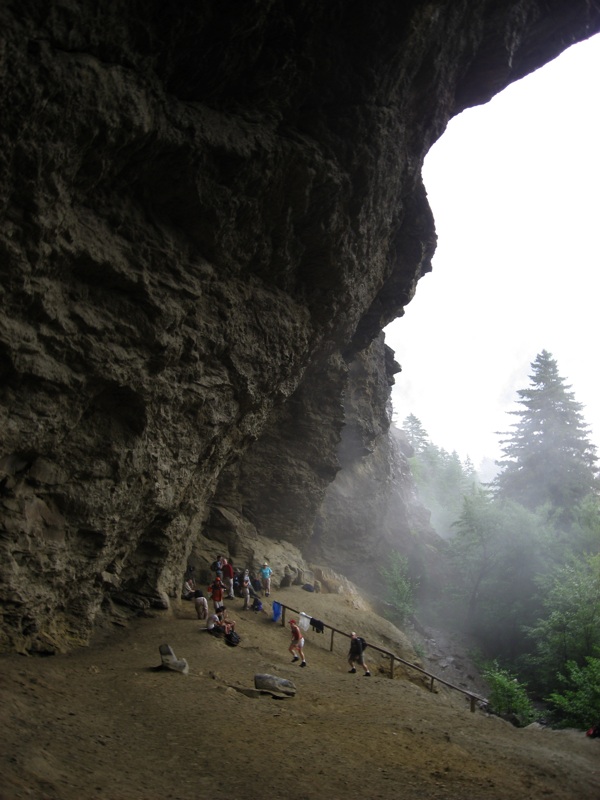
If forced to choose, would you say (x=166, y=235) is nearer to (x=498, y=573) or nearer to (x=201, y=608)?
(x=201, y=608)

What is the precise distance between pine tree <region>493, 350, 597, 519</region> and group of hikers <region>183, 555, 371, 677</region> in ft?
84.1

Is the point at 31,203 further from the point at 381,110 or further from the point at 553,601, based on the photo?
the point at 553,601

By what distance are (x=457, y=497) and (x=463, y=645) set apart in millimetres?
33646

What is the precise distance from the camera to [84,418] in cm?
1157

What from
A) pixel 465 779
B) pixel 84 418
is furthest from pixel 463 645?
pixel 84 418

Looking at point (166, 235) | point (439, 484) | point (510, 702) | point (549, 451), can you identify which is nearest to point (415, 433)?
point (439, 484)

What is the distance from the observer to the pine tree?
39294 mm

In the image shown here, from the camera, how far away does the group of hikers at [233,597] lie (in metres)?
14.0

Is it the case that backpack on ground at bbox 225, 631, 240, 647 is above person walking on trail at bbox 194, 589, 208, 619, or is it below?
below

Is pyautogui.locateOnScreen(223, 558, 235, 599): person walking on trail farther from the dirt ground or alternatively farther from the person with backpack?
the dirt ground

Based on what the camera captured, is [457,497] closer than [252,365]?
No

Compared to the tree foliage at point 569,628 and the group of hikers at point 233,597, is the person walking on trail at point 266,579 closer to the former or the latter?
the group of hikers at point 233,597

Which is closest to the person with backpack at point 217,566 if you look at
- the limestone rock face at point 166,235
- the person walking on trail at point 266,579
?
the limestone rock face at point 166,235


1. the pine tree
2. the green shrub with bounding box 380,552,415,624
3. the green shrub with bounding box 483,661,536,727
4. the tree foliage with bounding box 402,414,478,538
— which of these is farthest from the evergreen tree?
the green shrub with bounding box 483,661,536,727
